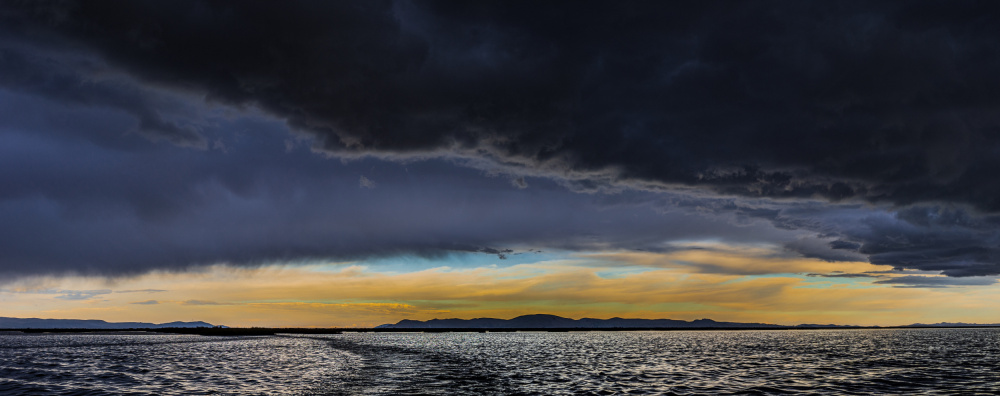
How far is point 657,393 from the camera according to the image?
36.8 m

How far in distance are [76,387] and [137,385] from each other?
12.2 feet

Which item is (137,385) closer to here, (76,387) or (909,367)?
(76,387)

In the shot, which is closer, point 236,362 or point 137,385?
point 137,385

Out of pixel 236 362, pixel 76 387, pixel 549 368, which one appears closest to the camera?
pixel 76 387

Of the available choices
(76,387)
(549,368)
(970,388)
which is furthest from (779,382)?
(76,387)

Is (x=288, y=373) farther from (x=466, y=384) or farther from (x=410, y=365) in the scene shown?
(x=466, y=384)

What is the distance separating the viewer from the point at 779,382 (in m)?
44.0

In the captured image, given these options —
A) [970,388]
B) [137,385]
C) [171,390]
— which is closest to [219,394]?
[171,390]

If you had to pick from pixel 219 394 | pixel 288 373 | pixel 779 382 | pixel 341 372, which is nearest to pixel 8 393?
pixel 219 394

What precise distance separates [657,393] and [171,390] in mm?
32094

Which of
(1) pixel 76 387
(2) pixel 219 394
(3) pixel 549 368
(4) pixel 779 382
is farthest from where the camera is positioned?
(3) pixel 549 368

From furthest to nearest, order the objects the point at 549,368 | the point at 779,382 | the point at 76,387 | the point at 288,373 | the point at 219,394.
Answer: the point at 549,368
the point at 288,373
the point at 779,382
the point at 76,387
the point at 219,394

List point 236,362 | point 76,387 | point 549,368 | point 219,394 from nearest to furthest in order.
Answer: point 219,394, point 76,387, point 549,368, point 236,362

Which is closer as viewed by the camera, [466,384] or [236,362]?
[466,384]
